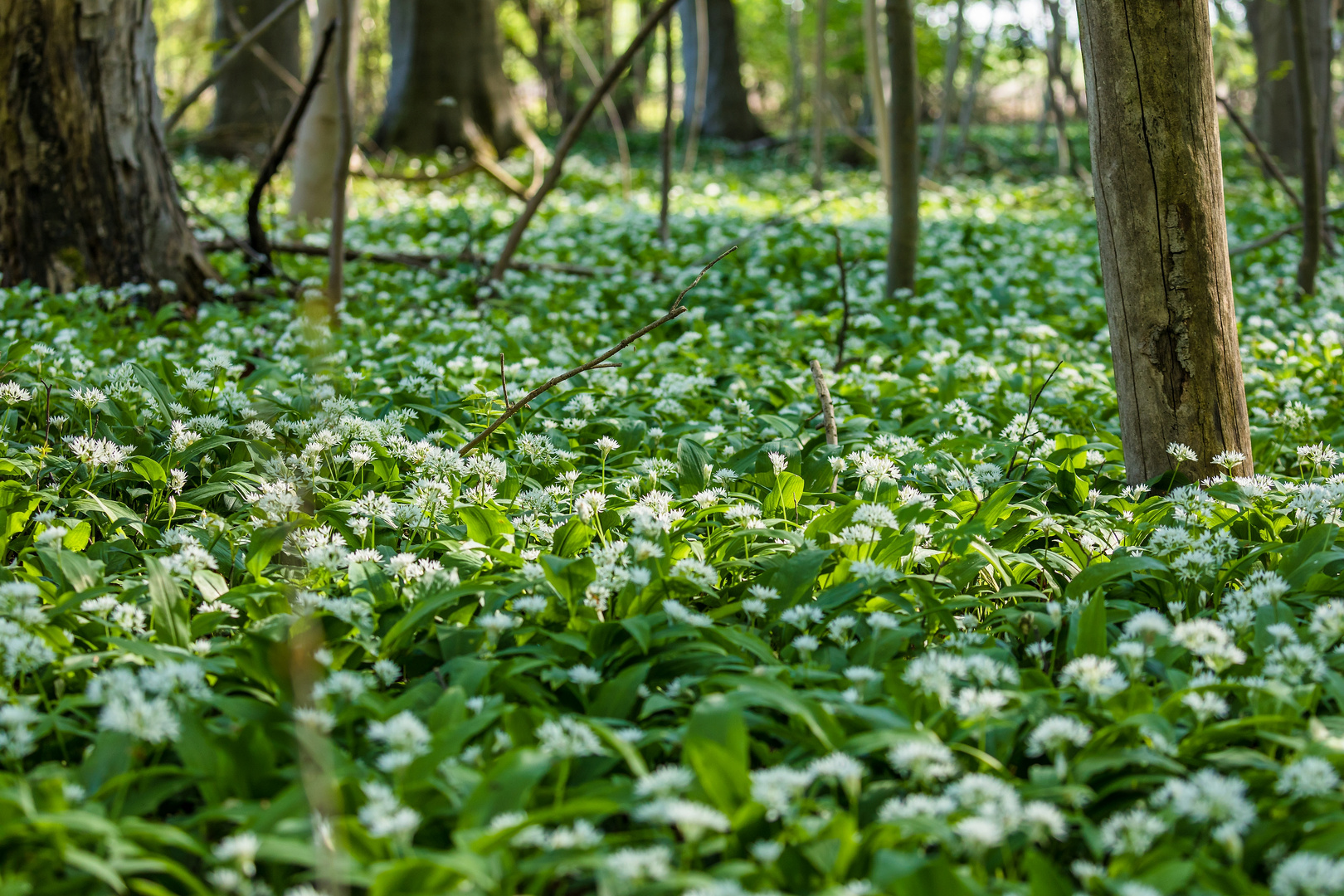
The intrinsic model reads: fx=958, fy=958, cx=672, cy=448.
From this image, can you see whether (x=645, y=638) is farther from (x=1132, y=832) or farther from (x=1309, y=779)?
(x=1309, y=779)

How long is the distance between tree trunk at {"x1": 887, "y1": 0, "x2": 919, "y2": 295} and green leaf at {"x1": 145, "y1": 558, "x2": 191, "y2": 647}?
4382 mm

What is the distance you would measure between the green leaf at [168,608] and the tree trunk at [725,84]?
17588 mm

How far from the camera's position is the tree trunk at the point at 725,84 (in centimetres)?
1827

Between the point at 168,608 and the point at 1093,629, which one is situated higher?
the point at 168,608

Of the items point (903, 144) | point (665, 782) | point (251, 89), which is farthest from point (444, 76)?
point (665, 782)

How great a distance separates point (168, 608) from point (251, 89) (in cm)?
1288

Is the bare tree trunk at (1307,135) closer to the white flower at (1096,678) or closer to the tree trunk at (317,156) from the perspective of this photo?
the white flower at (1096,678)

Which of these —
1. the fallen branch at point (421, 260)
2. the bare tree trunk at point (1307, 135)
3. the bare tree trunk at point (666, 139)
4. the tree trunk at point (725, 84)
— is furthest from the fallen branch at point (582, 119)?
the tree trunk at point (725, 84)

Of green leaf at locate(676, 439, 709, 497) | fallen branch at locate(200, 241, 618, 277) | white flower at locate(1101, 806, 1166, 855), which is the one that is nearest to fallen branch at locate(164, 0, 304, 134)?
fallen branch at locate(200, 241, 618, 277)

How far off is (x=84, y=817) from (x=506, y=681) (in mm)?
Answer: 675

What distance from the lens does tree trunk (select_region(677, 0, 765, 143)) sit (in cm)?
1827

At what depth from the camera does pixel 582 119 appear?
16.9 ft

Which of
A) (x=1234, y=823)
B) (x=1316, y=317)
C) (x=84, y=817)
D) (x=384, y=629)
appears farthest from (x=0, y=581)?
(x=1316, y=317)

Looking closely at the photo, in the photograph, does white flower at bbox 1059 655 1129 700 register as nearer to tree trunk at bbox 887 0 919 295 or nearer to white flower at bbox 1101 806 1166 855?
white flower at bbox 1101 806 1166 855
